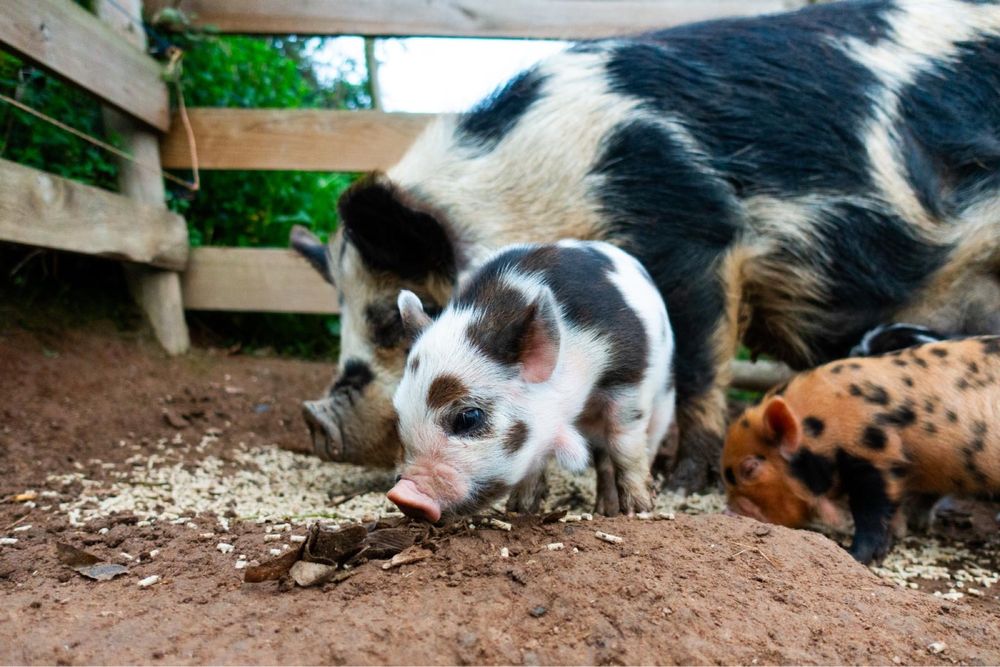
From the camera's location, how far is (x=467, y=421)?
2.36 m

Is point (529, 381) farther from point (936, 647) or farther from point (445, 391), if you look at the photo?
point (936, 647)

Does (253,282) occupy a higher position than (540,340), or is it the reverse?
(540,340)

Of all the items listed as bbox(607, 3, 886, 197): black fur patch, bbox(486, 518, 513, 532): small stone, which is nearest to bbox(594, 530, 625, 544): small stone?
bbox(486, 518, 513, 532): small stone

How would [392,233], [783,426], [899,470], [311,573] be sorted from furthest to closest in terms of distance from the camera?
[392,233]
[783,426]
[899,470]
[311,573]

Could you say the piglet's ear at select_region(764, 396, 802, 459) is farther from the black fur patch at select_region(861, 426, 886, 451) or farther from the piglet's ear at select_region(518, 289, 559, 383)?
the piglet's ear at select_region(518, 289, 559, 383)

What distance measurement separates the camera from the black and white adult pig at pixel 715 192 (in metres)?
3.30

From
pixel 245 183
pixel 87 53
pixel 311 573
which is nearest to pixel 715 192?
pixel 311 573

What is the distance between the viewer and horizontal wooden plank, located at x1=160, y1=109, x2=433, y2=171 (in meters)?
4.90

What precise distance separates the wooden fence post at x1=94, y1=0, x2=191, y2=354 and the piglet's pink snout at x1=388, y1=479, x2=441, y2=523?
10.4ft

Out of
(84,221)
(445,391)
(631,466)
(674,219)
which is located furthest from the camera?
(84,221)

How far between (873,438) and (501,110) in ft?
6.29

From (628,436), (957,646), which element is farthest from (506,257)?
(957,646)

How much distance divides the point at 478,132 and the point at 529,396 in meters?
1.53

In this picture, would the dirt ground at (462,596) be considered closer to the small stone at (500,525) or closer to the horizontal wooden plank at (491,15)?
the small stone at (500,525)
